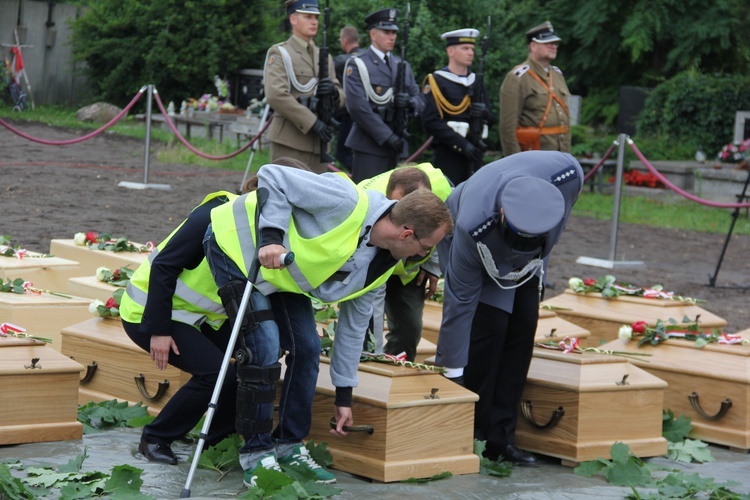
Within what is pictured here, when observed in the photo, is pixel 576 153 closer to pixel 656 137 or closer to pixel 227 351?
pixel 656 137

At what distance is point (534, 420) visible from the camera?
18.0 feet

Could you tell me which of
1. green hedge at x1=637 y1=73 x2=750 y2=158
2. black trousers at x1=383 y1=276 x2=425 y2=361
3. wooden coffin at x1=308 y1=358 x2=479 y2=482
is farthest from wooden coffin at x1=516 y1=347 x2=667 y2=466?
green hedge at x1=637 y1=73 x2=750 y2=158

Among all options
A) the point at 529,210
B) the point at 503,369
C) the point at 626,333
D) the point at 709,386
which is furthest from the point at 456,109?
the point at 529,210

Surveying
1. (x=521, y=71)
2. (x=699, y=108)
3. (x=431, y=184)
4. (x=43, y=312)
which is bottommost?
(x=43, y=312)

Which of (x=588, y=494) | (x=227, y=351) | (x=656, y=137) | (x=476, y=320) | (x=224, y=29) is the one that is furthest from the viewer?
(x=224, y=29)

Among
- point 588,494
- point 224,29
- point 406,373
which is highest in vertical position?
point 224,29

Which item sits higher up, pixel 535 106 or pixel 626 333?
pixel 535 106

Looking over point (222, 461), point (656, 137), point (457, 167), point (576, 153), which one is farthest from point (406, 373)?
point (656, 137)

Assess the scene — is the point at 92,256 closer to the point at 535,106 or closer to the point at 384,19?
the point at 384,19

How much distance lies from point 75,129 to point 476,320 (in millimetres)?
16013

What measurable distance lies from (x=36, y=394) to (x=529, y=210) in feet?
6.95

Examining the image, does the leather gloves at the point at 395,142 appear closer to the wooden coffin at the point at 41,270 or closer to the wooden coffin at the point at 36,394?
the wooden coffin at the point at 41,270

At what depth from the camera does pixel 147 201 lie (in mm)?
12617

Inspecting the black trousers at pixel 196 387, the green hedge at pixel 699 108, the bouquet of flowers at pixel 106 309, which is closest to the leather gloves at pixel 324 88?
the bouquet of flowers at pixel 106 309
